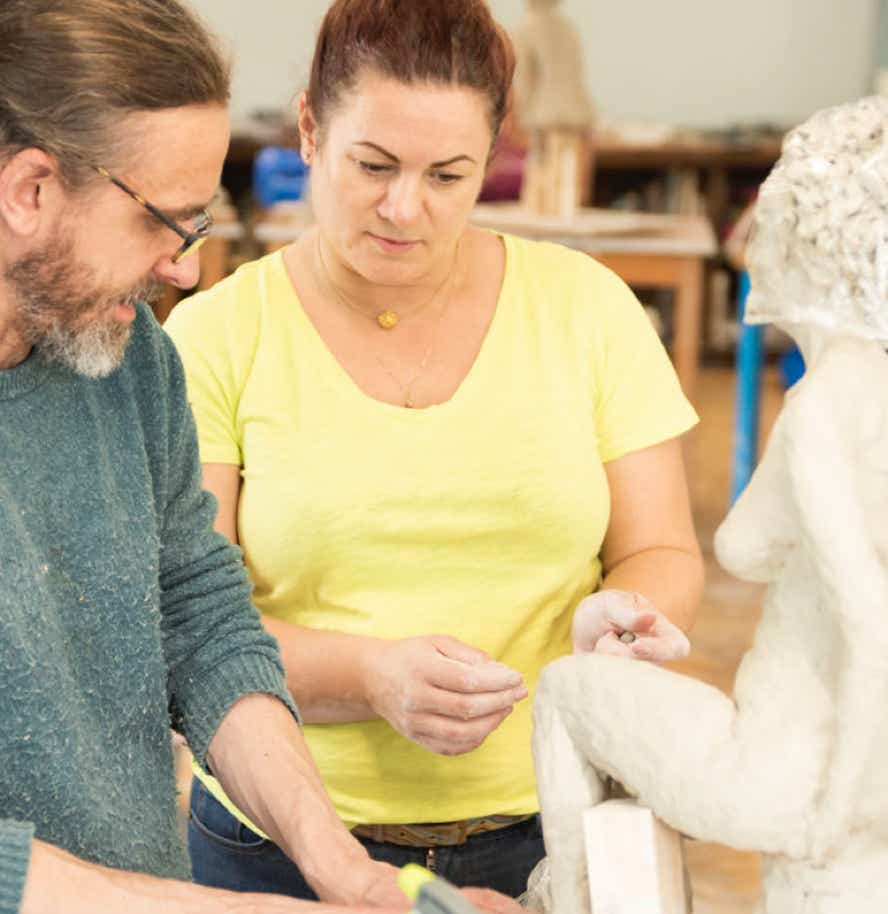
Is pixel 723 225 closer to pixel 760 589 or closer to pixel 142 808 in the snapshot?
pixel 760 589

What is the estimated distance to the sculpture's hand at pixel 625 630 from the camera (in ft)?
4.42

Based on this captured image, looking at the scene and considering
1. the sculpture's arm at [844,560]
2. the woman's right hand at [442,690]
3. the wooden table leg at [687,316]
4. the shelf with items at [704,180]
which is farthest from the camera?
the shelf with items at [704,180]

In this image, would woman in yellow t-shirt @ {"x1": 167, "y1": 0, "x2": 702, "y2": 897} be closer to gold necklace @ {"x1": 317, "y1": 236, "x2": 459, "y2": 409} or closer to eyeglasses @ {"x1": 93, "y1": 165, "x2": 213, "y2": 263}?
gold necklace @ {"x1": 317, "y1": 236, "x2": 459, "y2": 409}

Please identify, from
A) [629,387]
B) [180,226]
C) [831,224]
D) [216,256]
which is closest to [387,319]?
[629,387]

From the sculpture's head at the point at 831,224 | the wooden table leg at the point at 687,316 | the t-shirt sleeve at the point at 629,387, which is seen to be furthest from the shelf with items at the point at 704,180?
the sculpture's head at the point at 831,224

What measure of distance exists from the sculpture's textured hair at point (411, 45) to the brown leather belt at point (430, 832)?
80cm

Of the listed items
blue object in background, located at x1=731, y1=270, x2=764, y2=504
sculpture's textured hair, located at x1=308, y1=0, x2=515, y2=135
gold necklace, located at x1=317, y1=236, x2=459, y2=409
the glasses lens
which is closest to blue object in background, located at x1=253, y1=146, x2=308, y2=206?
blue object in background, located at x1=731, y1=270, x2=764, y2=504

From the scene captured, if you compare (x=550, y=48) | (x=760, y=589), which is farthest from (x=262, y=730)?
(x=550, y=48)

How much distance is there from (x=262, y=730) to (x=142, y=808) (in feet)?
0.47

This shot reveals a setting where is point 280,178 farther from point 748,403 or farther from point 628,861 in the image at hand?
point 628,861

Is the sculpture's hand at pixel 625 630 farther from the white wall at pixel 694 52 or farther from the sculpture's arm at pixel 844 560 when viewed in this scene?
the white wall at pixel 694 52

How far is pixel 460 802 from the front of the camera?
5.70 feet

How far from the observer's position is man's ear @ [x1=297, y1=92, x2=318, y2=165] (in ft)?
5.66

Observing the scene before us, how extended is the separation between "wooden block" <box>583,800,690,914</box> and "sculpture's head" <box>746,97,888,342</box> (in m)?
0.40
